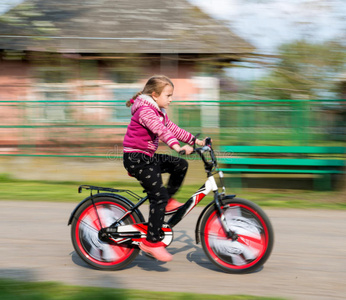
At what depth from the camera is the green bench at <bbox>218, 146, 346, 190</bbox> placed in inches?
368

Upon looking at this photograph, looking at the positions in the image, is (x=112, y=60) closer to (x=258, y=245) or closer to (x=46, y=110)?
(x=46, y=110)

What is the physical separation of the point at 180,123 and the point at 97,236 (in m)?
6.05

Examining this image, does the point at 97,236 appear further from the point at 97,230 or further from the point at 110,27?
the point at 110,27

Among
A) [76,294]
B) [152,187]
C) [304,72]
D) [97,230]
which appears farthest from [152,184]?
[304,72]

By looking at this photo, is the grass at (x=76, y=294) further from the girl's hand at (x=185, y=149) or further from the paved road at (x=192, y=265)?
the girl's hand at (x=185, y=149)

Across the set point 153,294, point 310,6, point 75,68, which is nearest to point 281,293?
point 153,294

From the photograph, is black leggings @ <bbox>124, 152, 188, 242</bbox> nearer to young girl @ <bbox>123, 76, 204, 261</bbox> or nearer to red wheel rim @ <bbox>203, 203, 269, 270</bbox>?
young girl @ <bbox>123, 76, 204, 261</bbox>

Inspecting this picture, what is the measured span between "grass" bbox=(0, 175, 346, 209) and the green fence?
931 mm

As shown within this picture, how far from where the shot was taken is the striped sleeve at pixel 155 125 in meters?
4.43

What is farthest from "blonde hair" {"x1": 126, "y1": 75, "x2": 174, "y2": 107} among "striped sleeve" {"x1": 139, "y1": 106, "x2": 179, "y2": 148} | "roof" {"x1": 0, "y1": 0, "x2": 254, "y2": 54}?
"roof" {"x1": 0, "y1": 0, "x2": 254, "y2": 54}

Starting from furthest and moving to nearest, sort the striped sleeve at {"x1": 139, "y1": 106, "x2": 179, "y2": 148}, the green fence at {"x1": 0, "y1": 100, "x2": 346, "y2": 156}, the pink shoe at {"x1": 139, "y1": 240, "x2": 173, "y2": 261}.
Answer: the green fence at {"x1": 0, "y1": 100, "x2": 346, "y2": 156} → the pink shoe at {"x1": 139, "y1": 240, "x2": 173, "y2": 261} → the striped sleeve at {"x1": 139, "y1": 106, "x2": 179, "y2": 148}

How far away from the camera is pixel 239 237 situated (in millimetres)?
4613

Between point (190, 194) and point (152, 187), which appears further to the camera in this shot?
Answer: point (190, 194)

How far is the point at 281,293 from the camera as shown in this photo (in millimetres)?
4062
